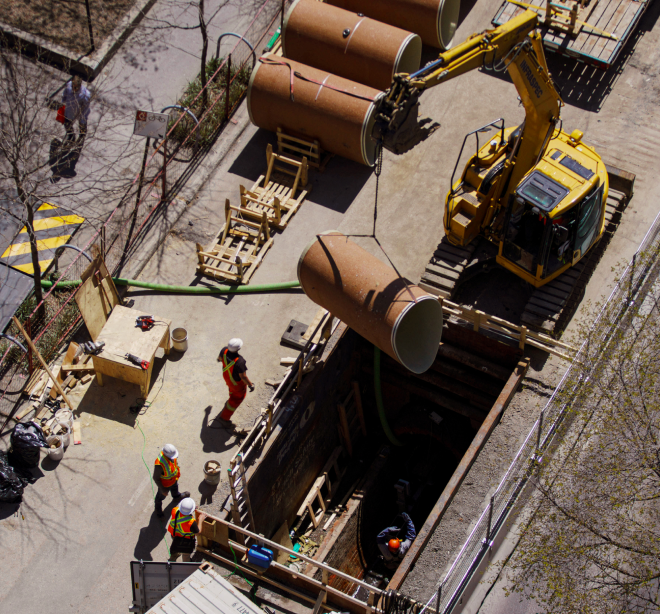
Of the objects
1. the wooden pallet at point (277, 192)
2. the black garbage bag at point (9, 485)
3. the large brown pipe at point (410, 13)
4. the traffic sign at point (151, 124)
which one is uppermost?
the large brown pipe at point (410, 13)

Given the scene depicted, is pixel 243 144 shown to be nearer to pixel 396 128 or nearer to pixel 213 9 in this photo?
pixel 213 9

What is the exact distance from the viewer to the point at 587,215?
13.8m

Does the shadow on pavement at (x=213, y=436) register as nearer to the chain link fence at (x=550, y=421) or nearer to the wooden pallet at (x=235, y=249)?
the wooden pallet at (x=235, y=249)

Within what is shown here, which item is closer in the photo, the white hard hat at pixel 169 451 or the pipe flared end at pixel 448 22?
the white hard hat at pixel 169 451

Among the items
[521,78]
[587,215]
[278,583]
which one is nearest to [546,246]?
[587,215]

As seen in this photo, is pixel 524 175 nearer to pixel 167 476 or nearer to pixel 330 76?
pixel 330 76

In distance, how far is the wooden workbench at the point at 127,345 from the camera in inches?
566

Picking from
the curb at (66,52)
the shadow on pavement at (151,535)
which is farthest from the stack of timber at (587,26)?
the shadow on pavement at (151,535)

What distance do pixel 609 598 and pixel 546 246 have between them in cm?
571

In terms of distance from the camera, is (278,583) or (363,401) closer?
(278,583)

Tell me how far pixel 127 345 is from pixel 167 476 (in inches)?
104

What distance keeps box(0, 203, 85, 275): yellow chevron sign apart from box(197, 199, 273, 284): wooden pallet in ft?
9.65

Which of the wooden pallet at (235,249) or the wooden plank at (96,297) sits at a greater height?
the wooden pallet at (235,249)

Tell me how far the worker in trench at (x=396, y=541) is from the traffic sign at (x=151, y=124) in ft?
28.9
